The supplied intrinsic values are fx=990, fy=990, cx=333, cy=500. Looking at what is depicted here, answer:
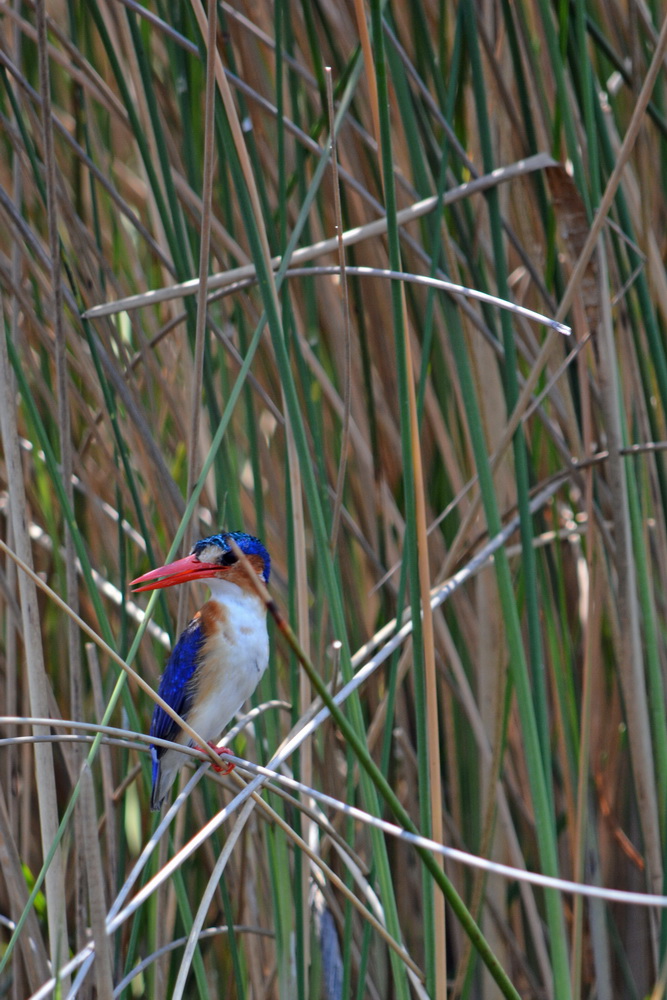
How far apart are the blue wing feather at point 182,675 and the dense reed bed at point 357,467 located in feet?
0.17

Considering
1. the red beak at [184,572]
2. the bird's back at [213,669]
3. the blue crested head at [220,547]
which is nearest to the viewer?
the red beak at [184,572]

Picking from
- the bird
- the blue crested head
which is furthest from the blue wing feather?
the blue crested head

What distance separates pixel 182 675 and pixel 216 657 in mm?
90

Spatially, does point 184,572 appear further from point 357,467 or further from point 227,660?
point 357,467

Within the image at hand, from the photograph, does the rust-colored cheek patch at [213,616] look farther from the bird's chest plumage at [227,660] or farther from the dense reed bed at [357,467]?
the dense reed bed at [357,467]

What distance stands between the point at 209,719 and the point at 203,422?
574mm

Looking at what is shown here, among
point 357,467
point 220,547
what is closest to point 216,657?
point 220,547

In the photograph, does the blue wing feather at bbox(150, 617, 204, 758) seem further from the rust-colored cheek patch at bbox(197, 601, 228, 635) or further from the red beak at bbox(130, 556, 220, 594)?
the red beak at bbox(130, 556, 220, 594)

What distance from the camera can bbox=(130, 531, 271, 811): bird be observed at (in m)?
1.58

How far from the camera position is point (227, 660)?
163 centimetres

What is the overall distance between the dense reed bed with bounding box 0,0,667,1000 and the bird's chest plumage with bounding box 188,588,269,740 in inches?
2.1

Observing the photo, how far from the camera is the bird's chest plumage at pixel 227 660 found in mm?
1620

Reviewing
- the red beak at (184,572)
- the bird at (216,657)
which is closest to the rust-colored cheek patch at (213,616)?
the bird at (216,657)

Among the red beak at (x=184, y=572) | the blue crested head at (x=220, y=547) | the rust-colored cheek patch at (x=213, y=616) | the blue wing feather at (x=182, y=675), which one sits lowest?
the blue wing feather at (x=182, y=675)
